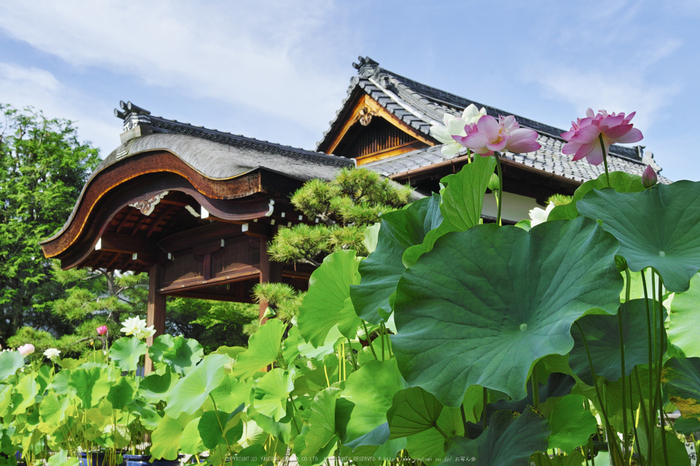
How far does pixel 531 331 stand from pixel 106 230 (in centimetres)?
608

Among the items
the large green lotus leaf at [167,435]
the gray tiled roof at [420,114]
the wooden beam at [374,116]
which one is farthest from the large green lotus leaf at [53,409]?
the wooden beam at [374,116]

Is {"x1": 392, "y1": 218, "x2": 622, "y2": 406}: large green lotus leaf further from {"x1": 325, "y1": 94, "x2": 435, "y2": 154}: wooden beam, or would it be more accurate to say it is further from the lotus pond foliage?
{"x1": 325, "y1": 94, "x2": 435, "y2": 154}: wooden beam

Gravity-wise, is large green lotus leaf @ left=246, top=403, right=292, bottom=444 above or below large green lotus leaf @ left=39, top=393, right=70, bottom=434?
below

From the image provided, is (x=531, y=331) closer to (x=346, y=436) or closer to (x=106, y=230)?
(x=346, y=436)

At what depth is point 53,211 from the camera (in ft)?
46.2

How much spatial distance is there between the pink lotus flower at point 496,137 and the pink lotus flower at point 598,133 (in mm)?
60

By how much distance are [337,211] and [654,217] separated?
328cm

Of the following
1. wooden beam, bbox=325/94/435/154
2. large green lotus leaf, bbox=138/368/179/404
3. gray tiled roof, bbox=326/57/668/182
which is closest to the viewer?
large green lotus leaf, bbox=138/368/179/404

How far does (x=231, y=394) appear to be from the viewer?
153 cm

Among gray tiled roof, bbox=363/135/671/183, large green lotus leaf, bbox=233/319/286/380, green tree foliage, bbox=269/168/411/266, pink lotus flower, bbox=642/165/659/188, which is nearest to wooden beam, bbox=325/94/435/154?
gray tiled roof, bbox=363/135/671/183

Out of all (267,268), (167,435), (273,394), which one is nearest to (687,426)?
(273,394)

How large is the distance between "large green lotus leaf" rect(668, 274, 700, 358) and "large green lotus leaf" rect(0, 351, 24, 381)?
314 cm

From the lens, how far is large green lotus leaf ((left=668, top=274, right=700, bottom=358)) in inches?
30.4

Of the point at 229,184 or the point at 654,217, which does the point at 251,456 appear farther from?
the point at 229,184
